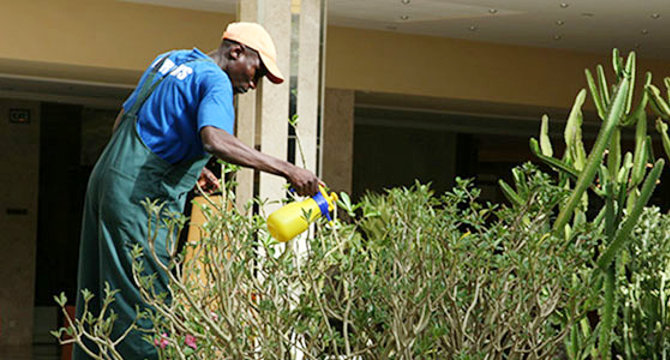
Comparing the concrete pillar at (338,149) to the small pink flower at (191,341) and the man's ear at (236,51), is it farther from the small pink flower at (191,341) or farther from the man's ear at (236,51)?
the small pink flower at (191,341)

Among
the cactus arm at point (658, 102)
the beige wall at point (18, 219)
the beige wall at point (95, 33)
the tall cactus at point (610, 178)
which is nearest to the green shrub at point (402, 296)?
the tall cactus at point (610, 178)

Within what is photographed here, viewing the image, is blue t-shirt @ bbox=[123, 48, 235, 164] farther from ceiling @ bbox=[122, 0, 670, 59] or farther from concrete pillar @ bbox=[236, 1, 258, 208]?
ceiling @ bbox=[122, 0, 670, 59]

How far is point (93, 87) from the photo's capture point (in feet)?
32.2

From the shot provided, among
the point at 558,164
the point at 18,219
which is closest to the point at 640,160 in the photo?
the point at 558,164

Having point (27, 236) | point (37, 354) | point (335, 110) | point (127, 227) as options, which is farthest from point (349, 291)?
point (27, 236)

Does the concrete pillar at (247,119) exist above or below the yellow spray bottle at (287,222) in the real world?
above

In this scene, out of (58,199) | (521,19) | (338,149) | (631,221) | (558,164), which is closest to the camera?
(631,221)

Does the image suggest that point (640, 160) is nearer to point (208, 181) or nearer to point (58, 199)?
point (208, 181)

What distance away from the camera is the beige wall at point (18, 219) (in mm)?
12422

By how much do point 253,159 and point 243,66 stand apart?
56 cm

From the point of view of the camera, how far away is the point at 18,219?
12656mm

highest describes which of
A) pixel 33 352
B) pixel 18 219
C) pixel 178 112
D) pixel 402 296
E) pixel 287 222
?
pixel 178 112

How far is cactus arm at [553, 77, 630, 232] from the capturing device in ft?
9.11

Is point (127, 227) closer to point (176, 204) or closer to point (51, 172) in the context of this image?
point (176, 204)
